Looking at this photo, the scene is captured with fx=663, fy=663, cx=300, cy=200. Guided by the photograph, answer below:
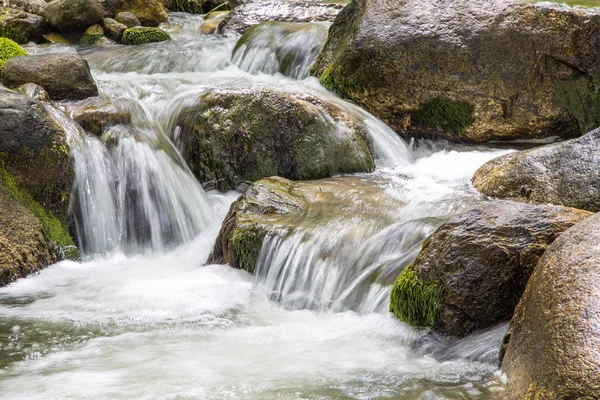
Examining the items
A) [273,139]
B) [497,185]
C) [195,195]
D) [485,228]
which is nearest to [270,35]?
[273,139]

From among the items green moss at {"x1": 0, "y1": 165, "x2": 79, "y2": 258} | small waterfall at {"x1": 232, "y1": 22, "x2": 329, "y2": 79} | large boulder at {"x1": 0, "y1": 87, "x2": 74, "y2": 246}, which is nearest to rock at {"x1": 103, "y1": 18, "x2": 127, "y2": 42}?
small waterfall at {"x1": 232, "y1": 22, "x2": 329, "y2": 79}

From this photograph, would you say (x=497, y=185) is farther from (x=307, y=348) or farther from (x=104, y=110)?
(x=104, y=110)

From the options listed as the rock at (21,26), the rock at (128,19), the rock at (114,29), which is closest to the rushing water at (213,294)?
the rock at (114,29)

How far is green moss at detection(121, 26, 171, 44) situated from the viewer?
13.0 metres

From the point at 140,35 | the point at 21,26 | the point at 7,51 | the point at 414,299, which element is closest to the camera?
the point at 414,299

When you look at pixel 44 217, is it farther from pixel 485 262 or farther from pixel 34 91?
pixel 485 262

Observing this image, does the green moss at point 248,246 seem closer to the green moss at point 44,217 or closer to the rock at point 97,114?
the green moss at point 44,217

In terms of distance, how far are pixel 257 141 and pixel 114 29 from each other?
23.6 feet

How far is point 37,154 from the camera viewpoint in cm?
608

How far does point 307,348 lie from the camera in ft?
13.4

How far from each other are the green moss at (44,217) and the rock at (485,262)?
365cm

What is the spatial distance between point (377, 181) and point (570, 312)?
432 centimetres

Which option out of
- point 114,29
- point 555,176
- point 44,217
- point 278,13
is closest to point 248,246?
point 44,217

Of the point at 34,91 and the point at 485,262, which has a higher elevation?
the point at 34,91
